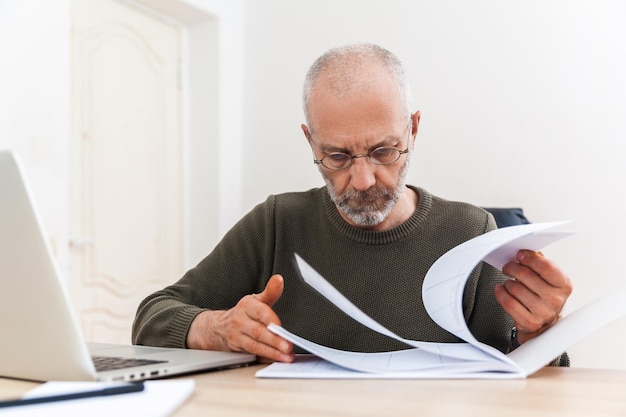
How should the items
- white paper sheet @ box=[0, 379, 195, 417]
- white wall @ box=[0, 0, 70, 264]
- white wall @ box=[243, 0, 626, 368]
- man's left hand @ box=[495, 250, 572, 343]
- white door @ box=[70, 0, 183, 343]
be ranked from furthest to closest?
white door @ box=[70, 0, 183, 343] → white wall @ box=[243, 0, 626, 368] → white wall @ box=[0, 0, 70, 264] → man's left hand @ box=[495, 250, 572, 343] → white paper sheet @ box=[0, 379, 195, 417]

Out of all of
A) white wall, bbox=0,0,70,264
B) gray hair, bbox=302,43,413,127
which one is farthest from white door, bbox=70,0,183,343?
gray hair, bbox=302,43,413,127

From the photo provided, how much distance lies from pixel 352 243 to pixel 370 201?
0.14 meters

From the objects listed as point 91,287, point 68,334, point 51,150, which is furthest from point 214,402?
point 91,287

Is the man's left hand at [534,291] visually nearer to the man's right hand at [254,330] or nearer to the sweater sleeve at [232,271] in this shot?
the man's right hand at [254,330]

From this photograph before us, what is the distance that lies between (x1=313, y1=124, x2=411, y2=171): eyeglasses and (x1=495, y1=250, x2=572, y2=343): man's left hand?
0.37m

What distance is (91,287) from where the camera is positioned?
2756 mm

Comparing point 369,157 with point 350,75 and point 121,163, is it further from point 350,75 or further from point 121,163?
point 121,163

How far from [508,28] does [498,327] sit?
185 cm

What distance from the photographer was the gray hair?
1188 mm

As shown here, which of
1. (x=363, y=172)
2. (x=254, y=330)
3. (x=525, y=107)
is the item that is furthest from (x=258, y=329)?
(x=525, y=107)

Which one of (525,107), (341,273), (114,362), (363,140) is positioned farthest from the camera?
(525,107)

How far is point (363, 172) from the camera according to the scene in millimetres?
1185

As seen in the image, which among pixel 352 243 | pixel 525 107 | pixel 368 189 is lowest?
pixel 352 243

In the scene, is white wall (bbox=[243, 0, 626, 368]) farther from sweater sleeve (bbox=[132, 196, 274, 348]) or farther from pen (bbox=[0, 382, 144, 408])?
pen (bbox=[0, 382, 144, 408])
